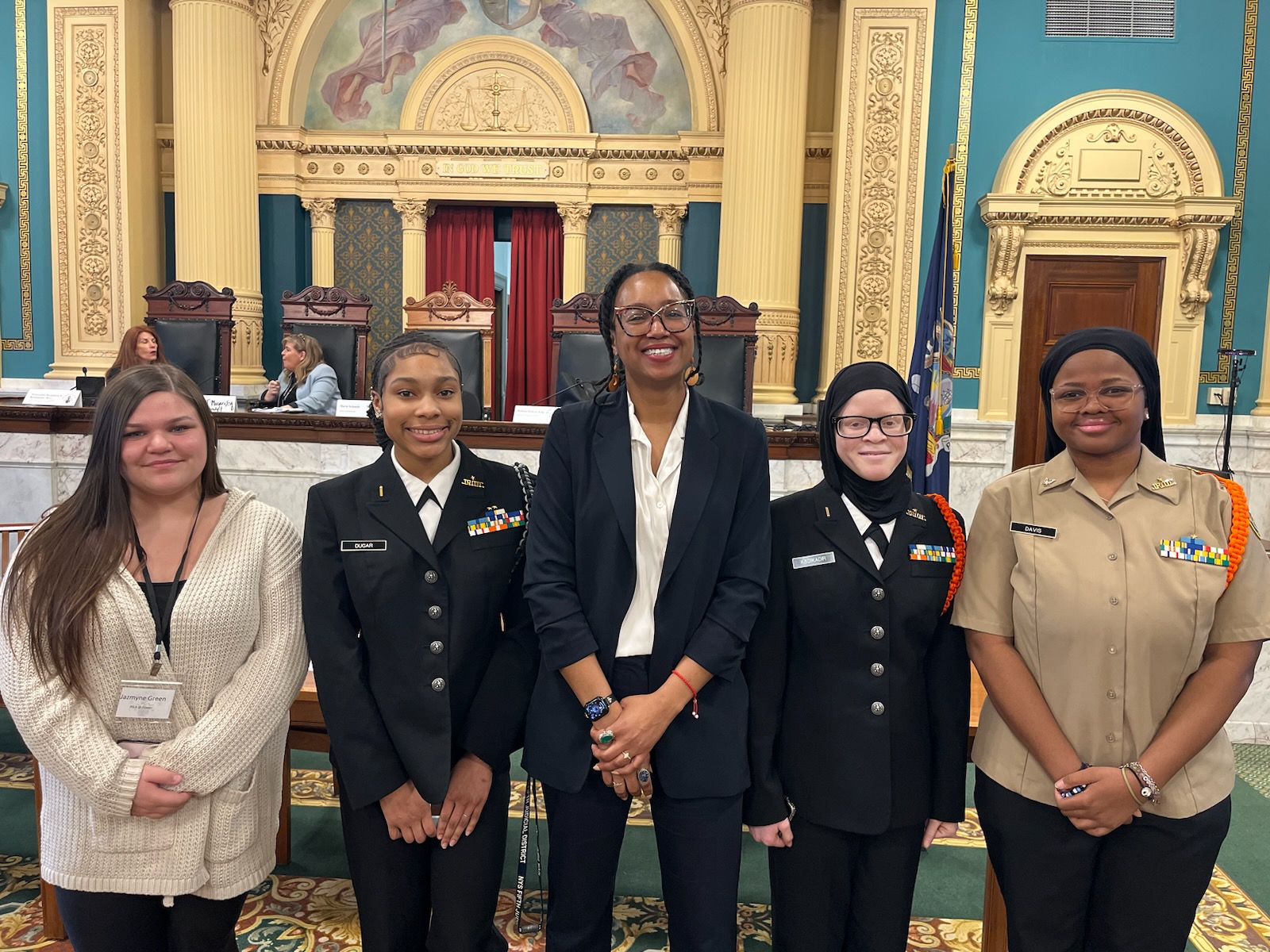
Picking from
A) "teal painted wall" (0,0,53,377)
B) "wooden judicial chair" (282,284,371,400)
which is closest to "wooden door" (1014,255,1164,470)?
"wooden judicial chair" (282,284,371,400)

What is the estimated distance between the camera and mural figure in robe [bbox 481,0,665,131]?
7.43 meters

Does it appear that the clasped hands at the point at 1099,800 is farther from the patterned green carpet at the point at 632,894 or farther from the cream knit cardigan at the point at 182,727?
the cream knit cardigan at the point at 182,727

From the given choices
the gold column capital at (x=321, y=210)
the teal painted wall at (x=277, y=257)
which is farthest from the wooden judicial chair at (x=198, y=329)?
the gold column capital at (x=321, y=210)

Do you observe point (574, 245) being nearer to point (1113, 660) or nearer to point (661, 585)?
point (661, 585)

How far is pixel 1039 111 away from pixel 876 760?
6662 mm

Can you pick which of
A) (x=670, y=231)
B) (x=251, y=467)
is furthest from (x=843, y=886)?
(x=670, y=231)

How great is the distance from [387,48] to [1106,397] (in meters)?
7.76

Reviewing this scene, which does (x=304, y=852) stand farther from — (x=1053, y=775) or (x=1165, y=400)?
(x=1165, y=400)

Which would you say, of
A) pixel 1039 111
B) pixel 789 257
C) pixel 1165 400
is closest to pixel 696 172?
pixel 789 257

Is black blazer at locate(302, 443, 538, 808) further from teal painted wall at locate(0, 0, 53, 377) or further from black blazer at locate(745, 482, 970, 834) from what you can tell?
teal painted wall at locate(0, 0, 53, 377)

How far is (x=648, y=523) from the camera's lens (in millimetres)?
1447

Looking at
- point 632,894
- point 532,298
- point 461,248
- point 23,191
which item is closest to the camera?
A: point 632,894

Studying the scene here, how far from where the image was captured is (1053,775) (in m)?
1.37

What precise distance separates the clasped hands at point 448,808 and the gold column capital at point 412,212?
689 centimetres
